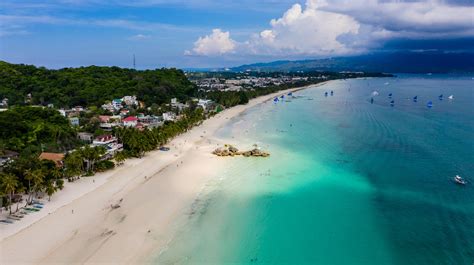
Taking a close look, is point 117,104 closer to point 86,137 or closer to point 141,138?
point 86,137

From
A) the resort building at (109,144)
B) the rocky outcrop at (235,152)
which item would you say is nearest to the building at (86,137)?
the resort building at (109,144)

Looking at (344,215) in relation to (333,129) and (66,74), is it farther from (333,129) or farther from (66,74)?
(66,74)

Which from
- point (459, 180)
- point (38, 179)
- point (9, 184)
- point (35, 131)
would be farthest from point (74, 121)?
point (459, 180)

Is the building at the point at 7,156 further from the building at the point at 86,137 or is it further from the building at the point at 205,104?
the building at the point at 205,104

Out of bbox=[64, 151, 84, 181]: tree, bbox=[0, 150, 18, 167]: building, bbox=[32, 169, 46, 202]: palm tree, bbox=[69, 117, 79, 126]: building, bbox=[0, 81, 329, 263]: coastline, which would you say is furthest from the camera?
bbox=[69, 117, 79, 126]: building

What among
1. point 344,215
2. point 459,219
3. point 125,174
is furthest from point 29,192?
point 459,219

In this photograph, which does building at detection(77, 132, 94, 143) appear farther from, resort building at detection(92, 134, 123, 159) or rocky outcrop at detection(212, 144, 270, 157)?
rocky outcrop at detection(212, 144, 270, 157)

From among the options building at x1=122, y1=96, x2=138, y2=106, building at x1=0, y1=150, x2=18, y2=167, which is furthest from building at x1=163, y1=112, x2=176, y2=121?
building at x1=0, y1=150, x2=18, y2=167
